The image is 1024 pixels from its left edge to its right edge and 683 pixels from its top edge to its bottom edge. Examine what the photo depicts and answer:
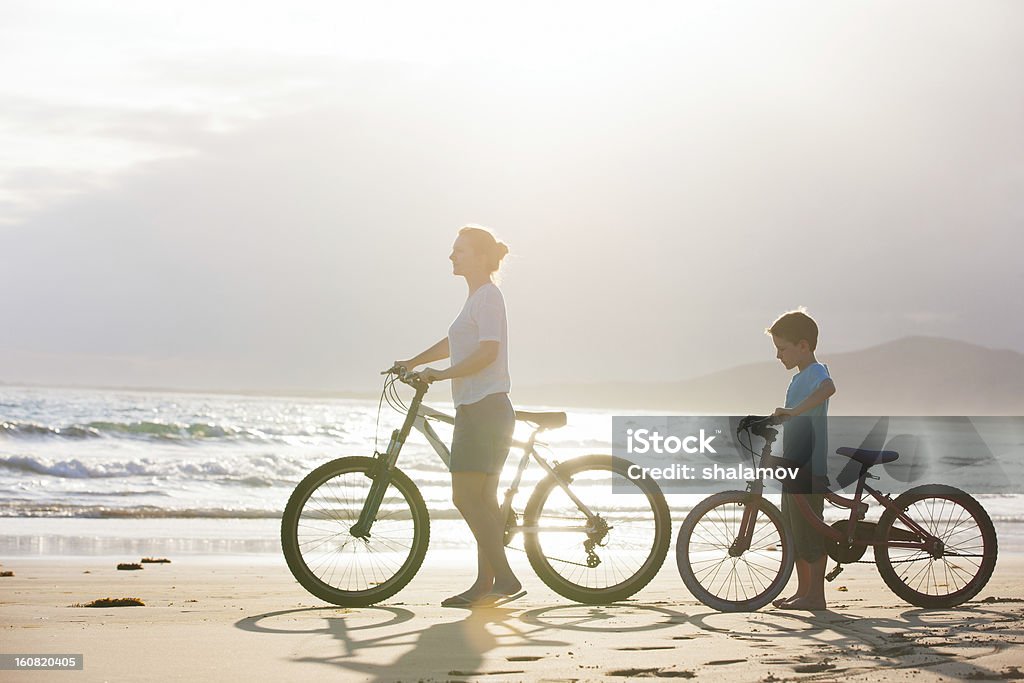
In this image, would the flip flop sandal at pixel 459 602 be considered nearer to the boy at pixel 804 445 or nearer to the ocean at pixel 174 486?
the ocean at pixel 174 486

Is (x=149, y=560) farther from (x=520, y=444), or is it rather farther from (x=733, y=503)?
(x=733, y=503)

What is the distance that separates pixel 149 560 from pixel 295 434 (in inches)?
1039

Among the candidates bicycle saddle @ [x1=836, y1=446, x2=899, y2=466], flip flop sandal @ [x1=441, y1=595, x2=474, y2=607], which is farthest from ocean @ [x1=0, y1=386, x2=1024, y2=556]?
bicycle saddle @ [x1=836, y1=446, x2=899, y2=466]

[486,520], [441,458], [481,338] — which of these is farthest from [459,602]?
[481,338]

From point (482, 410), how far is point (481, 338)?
396 millimetres

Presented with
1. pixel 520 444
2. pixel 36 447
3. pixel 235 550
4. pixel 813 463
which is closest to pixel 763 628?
pixel 813 463

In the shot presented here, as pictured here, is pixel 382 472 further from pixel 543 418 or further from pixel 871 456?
pixel 871 456

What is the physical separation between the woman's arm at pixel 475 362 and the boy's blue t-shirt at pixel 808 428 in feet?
5.29

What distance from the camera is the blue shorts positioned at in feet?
19.2

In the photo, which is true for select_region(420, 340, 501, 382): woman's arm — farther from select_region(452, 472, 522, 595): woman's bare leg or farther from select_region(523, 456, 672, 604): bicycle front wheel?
select_region(523, 456, 672, 604): bicycle front wheel

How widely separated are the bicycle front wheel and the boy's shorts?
663 mm

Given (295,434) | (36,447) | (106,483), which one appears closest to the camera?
(106,483)

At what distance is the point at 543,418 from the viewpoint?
6.08 m

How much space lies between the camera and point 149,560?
8.99 metres
